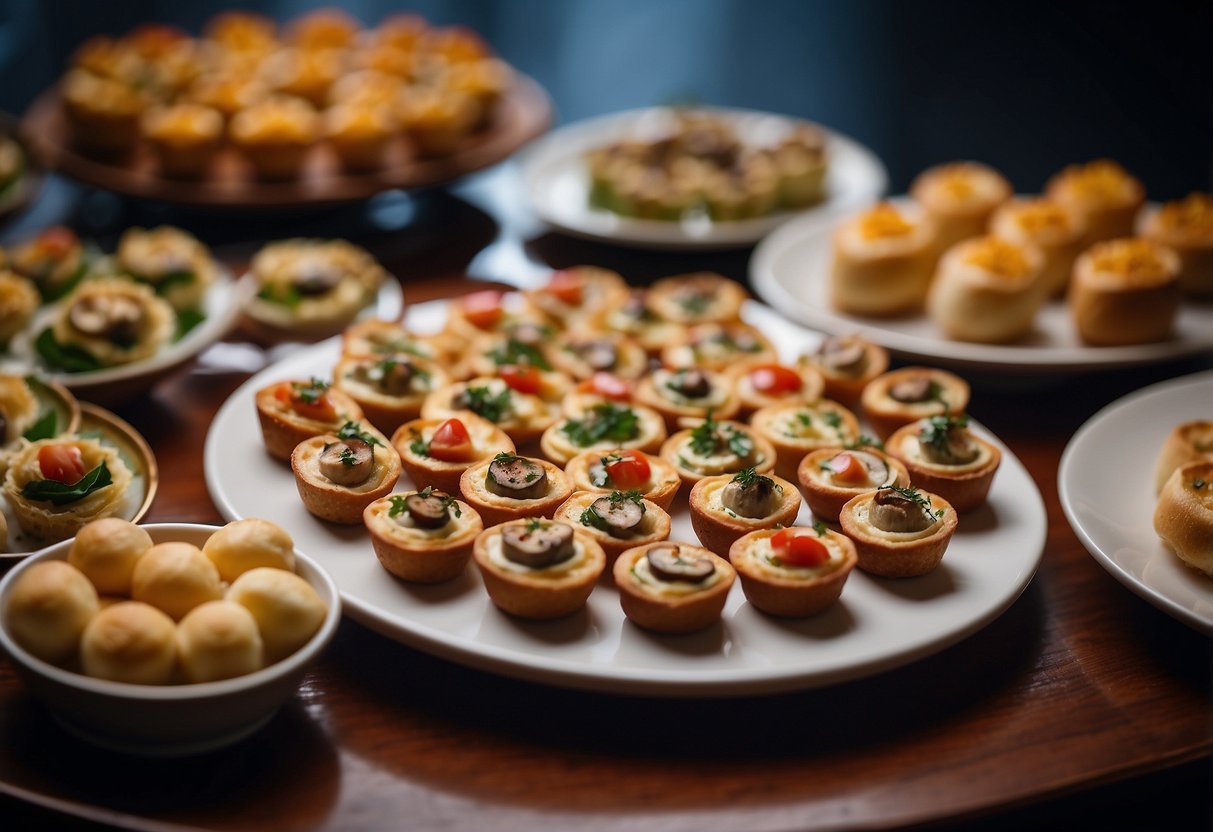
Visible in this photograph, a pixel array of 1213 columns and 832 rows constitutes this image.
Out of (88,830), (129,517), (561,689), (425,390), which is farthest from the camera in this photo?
(425,390)

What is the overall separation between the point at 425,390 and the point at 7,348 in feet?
4.26

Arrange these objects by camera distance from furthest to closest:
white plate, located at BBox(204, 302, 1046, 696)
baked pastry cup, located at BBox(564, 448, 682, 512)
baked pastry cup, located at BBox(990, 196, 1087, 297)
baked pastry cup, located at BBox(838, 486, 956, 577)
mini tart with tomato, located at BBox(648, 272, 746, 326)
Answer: baked pastry cup, located at BBox(990, 196, 1087, 297) → mini tart with tomato, located at BBox(648, 272, 746, 326) → baked pastry cup, located at BBox(564, 448, 682, 512) → baked pastry cup, located at BBox(838, 486, 956, 577) → white plate, located at BBox(204, 302, 1046, 696)

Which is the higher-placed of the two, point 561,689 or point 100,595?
point 100,595

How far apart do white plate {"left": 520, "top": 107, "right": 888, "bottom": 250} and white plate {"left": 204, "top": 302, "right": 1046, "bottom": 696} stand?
1.89m

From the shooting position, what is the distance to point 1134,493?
301 cm

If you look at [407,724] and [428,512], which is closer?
[407,724]

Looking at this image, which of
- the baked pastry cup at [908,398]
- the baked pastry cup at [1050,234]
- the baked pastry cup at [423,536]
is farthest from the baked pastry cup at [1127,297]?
the baked pastry cup at [423,536]

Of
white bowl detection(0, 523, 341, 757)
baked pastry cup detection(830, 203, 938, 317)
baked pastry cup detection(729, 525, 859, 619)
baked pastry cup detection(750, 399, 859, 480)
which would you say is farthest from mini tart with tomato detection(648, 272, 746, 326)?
white bowl detection(0, 523, 341, 757)

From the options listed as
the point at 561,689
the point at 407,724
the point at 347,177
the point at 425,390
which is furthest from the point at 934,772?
the point at 347,177

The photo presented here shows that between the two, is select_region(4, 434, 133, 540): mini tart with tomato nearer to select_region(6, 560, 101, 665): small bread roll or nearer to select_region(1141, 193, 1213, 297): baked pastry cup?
select_region(6, 560, 101, 665): small bread roll

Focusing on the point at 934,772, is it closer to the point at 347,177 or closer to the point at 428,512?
the point at 428,512

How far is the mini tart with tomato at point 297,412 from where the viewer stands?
3.06 meters

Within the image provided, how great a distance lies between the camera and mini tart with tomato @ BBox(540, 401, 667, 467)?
10.3ft

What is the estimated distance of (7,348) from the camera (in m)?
3.54
